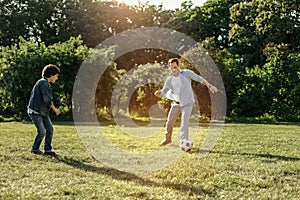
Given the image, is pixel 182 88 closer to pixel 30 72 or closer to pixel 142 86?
pixel 142 86

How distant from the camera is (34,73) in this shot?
2005cm

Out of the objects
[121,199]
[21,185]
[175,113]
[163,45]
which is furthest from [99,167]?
[163,45]

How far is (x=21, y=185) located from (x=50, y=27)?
117 ft

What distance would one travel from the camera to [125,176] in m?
5.66

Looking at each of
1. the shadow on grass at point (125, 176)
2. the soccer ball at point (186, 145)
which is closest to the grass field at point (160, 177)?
the shadow on grass at point (125, 176)

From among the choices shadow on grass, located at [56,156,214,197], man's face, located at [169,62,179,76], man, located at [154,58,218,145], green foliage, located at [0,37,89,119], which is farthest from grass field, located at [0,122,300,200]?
green foliage, located at [0,37,89,119]

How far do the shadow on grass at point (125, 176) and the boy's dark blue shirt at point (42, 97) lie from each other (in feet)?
3.20

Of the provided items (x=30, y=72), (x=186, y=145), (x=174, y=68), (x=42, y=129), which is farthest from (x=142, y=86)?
(x=42, y=129)

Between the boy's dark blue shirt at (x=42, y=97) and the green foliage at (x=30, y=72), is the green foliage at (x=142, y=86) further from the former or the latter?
the boy's dark blue shirt at (x=42, y=97)

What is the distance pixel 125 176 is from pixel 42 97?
2.63 meters

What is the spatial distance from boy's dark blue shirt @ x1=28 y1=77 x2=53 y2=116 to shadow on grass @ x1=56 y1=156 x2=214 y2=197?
0.97m

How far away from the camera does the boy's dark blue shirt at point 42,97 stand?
736 cm

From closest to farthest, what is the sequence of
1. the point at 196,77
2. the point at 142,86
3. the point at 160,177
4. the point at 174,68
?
the point at 160,177 < the point at 196,77 < the point at 174,68 < the point at 142,86

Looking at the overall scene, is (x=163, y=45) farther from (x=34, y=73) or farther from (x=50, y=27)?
(x=34, y=73)
